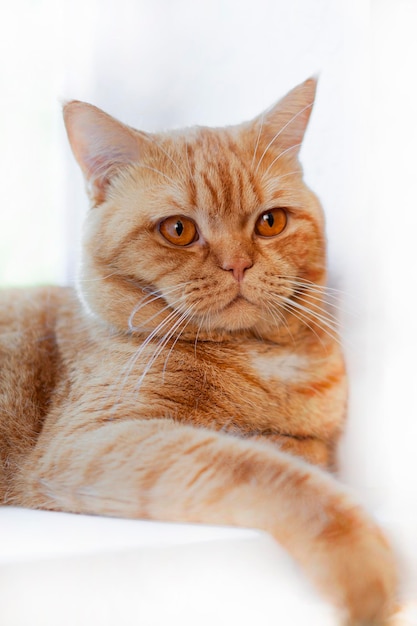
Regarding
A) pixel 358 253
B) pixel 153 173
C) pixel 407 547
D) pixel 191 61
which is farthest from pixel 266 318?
pixel 191 61

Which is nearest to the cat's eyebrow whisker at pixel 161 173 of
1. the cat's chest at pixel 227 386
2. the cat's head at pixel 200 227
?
the cat's head at pixel 200 227

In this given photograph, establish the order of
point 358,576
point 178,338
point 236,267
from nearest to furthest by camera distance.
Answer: point 358,576 → point 236,267 → point 178,338

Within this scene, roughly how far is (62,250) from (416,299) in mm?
726

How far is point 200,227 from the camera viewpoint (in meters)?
1.13

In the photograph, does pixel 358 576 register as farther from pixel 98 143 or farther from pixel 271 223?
pixel 98 143

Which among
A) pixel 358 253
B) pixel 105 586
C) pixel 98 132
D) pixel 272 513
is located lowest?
pixel 105 586

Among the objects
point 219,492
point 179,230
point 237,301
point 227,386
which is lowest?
point 219,492

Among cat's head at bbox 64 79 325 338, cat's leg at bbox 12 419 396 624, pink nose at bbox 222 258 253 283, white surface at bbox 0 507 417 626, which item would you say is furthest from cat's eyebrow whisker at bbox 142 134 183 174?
white surface at bbox 0 507 417 626

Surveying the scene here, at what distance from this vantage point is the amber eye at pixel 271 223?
1.17m

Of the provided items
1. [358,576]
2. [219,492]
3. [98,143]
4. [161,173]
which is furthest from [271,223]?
[358,576]

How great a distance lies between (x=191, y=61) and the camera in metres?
1.32

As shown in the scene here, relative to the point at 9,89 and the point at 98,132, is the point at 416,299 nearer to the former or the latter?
the point at 98,132

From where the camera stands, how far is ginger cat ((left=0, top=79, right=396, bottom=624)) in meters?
1.02

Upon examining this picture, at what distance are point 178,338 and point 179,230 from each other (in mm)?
208
